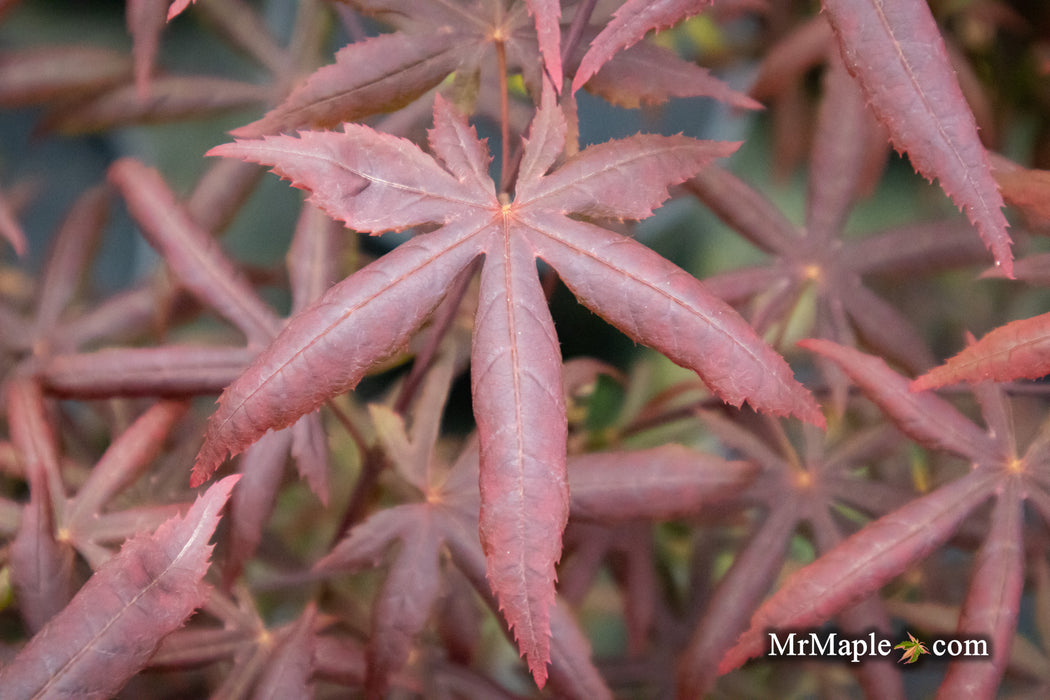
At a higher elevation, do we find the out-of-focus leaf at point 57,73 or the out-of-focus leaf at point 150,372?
the out-of-focus leaf at point 57,73

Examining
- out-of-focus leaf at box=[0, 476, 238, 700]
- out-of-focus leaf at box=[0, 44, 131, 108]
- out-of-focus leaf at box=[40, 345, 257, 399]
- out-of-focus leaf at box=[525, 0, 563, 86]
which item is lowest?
out-of-focus leaf at box=[0, 476, 238, 700]

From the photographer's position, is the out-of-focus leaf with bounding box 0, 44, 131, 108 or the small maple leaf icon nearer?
the small maple leaf icon

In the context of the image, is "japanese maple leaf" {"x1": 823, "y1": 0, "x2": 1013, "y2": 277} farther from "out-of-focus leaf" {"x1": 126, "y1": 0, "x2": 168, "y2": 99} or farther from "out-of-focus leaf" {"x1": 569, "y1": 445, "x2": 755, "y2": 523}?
"out-of-focus leaf" {"x1": 126, "y1": 0, "x2": 168, "y2": 99}

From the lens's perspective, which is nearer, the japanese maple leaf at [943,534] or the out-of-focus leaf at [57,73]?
the japanese maple leaf at [943,534]

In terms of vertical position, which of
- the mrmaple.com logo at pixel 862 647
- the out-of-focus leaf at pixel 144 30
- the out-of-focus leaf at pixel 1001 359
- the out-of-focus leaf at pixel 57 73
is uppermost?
the out-of-focus leaf at pixel 57 73

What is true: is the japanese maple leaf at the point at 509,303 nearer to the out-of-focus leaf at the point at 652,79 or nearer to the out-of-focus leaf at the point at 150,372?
the out-of-focus leaf at the point at 652,79

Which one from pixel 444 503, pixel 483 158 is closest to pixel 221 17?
pixel 483 158

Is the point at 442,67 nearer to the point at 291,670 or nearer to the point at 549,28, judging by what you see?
the point at 549,28

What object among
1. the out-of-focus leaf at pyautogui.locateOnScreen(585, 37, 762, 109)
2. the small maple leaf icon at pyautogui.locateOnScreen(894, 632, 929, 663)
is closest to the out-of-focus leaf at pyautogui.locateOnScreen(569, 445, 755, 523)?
the small maple leaf icon at pyautogui.locateOnScreen(894, 632, 929, 663)

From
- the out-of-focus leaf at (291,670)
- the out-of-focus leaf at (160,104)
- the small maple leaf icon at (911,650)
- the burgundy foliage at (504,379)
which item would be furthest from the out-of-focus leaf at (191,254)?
the small maple leaf icon at (911,650)
